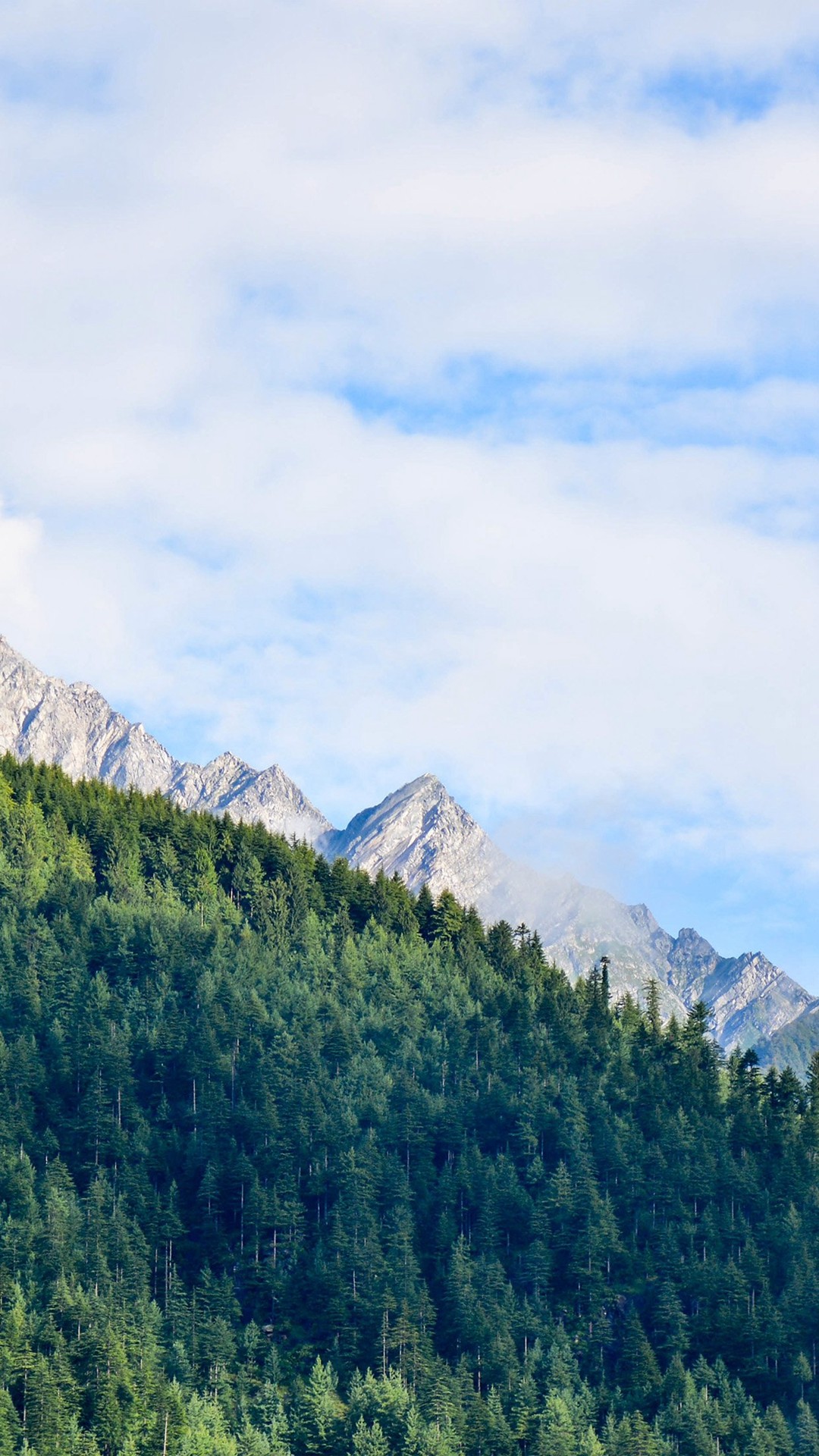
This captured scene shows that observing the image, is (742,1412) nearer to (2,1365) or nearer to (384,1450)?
(384,1450)

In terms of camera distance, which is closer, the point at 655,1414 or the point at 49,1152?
the point at 655,1414

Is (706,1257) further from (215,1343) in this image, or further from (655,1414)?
(215,1343)

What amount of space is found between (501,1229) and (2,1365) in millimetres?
61504

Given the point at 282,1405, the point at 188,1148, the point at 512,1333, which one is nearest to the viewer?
the point at 282,1405

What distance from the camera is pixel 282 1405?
162m

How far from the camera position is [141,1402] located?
5945 inches

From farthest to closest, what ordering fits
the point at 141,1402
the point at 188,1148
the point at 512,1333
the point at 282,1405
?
the point at 188,1148
the point at 512,1333
the point at 282,1405
the point at 141,1402

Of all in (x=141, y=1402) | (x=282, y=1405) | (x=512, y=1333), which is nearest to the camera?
(x=141, y=1402)

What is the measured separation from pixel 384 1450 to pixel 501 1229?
4279 cm

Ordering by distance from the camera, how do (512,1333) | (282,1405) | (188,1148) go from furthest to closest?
(188,1148) < (512,1333) < (282,1405)

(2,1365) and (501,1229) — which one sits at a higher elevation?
(501,1229)

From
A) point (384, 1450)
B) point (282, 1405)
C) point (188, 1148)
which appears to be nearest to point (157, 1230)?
point (188, 1148)

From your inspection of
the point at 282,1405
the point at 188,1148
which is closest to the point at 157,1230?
the point at 188,1148

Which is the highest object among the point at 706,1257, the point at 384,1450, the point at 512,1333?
the point at 706,1257
